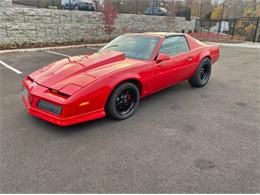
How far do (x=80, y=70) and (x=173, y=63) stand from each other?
6.02ft

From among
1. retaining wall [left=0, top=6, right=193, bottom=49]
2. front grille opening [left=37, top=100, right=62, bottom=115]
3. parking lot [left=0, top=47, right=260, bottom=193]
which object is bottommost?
parking lot [left=0, top=47, right=260, bottom=193]

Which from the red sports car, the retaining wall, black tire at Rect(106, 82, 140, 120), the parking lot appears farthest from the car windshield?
the retaining wall

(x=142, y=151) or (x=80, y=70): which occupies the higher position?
(x=80, y=70)

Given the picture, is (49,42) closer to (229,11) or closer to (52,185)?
(52,185)

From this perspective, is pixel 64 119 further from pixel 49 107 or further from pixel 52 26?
pixel 52 26

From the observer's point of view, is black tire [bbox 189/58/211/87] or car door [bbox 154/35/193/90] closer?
car door [bbox 154/35/193/90]

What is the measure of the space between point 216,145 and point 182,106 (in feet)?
4.35

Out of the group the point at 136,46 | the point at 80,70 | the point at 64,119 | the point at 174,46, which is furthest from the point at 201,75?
the point at 64,119

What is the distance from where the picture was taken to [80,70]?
3.16m

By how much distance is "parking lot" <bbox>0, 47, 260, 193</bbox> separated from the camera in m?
2.04

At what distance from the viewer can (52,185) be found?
2008mm

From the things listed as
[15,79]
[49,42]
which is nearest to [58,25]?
[49,42]

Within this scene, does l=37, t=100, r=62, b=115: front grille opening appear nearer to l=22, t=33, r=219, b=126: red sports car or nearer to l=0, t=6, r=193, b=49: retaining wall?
l=22, t=33, r=219, b=126: red sports car

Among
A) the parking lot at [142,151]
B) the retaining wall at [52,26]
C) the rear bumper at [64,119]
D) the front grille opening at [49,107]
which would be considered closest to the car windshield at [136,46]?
the parking lot at [142,151]
